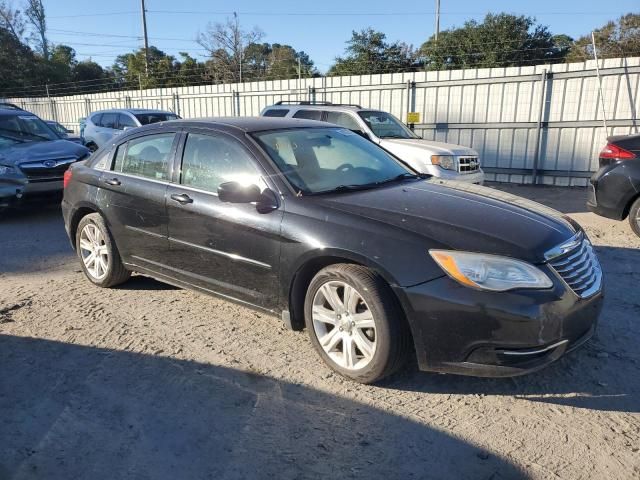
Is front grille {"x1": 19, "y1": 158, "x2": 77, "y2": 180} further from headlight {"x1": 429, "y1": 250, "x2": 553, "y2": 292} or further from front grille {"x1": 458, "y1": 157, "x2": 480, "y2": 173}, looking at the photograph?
headlight {"x1": 429, "y1": 250, "x2": 553, "y2": 292}

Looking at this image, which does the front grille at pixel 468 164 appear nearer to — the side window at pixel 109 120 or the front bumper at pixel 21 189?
the front bumper at pixel 21 189

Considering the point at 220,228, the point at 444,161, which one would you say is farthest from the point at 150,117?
the point at 220,228

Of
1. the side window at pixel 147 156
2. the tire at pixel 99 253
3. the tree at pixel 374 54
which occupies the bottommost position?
the tire at pixel 99 253

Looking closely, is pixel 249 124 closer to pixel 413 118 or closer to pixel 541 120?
pixel 413 118

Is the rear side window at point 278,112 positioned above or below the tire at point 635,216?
above

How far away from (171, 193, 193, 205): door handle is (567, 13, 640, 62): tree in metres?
28.4

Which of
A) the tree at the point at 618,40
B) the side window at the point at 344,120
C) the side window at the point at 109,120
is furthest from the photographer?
the tree at the point at 618,40

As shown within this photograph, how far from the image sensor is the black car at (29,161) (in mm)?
7609

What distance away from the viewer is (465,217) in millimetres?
3082

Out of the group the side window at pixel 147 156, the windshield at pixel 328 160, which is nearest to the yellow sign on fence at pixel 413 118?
the windshield at pixel 328 160

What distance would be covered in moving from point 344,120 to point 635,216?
5.09 meters

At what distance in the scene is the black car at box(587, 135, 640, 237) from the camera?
6.26 m

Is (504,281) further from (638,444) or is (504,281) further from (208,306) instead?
(208,306)

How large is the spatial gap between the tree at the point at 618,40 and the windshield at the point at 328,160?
1072 inches
